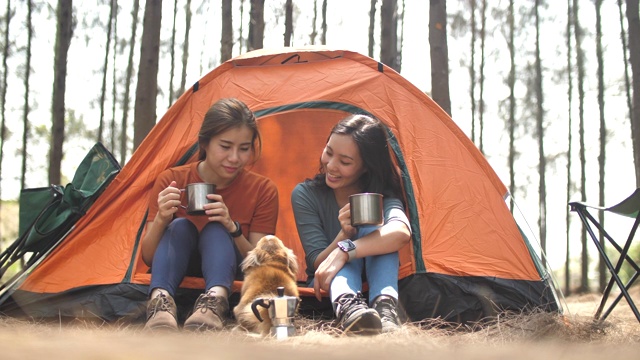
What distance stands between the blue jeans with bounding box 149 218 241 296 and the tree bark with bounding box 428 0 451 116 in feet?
11.1

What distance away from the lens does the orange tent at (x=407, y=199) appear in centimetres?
310

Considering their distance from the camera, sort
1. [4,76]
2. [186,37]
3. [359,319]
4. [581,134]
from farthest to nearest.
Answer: [186,37] → [4,76] → [581,134] → [359,319]

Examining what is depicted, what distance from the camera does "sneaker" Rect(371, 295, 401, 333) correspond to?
7.82 feet

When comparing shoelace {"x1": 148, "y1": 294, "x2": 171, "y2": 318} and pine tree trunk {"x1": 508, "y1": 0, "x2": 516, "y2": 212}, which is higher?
pine tree trunk {"x1": 508, "y1": 0, "x2": 516, "y2": 212}

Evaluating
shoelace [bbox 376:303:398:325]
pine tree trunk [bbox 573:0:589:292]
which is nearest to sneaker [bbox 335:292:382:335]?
shoelace [bbox 376:303:398:325]

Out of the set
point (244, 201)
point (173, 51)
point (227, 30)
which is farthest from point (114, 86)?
point (244, 201)

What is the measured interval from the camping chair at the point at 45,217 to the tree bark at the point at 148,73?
107 inches

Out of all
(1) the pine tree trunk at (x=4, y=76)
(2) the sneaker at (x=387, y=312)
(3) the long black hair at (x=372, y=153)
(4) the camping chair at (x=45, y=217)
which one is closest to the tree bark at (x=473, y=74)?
(1) the pine tree trunk at (x=4, y=76)

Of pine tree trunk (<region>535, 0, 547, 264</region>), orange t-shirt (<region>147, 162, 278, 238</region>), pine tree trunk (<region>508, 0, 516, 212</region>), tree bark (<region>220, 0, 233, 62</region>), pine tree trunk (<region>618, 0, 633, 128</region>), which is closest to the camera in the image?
orange t-shirt (<region>147, 162, 278, 238</region>)

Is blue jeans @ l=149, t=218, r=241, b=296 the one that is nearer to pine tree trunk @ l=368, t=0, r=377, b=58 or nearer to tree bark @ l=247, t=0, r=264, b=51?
tree bark @ l=247, t=0, r=264, b=51

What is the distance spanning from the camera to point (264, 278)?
268 cm

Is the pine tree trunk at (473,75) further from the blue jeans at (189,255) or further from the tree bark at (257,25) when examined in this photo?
the blue jeans at (189,255)

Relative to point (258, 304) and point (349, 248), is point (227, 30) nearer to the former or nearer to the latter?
point (349, 248)

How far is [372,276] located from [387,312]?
0.25 meters
